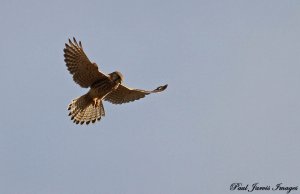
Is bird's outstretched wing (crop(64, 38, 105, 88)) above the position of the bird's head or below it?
above

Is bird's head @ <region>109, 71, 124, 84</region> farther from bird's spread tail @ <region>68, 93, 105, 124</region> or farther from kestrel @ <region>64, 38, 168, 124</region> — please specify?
bird's spread tail @ <region>68, 93, 105, 124</region>

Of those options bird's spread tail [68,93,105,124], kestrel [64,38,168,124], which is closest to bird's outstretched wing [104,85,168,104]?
kestrel [64,38,168,124]

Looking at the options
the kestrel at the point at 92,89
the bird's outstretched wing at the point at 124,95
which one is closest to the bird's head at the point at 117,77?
the kestrel at the point at 92,89

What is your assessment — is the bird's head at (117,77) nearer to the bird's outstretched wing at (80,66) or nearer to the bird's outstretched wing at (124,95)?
the bird's outstretched wing at (80,66)

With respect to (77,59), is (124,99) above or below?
below

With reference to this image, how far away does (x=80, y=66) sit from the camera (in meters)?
12.9

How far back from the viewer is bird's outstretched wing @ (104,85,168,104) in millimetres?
13758

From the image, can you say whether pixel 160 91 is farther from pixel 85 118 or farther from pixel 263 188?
pixel 263 188

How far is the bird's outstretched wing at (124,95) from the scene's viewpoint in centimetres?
1376

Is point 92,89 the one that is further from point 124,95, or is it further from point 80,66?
point 124,95

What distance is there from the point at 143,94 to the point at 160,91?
637mm

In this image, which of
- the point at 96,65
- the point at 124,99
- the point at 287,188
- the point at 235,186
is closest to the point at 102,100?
the point at 124,99

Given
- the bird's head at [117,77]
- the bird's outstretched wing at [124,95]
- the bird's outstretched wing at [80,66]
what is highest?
the bird's outstretched wing at [80,66]

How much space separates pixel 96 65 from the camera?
12.7 m
